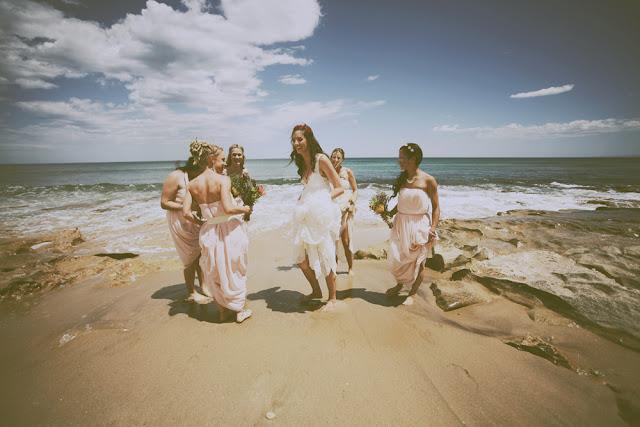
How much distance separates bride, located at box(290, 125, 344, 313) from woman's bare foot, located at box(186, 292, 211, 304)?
5.96ft

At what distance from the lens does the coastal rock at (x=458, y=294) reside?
3.87m

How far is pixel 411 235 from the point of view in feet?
12.9

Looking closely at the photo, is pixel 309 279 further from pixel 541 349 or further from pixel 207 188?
pixel 541 349

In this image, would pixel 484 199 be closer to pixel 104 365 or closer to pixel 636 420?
pixel 636 420

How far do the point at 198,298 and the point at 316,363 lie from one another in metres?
2.45

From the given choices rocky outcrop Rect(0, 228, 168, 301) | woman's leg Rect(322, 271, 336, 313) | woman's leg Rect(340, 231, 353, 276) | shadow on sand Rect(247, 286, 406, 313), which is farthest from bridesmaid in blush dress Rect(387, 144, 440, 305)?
rocky outcrop Rect(0, 228, 168, 301)

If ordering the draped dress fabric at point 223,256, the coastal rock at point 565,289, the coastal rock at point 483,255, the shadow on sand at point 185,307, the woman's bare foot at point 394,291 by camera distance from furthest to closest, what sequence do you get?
1. the coastal rock at point 483,255
2. the woman's bare foot at point 394,291
3. the shadow on sand at point 185,307
4. the draped dress fabric at point 223,256
5. the coastal rock at point 565,289

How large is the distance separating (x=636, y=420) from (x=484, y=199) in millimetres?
15630

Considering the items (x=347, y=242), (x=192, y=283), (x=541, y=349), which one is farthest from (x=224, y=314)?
(x=541, y=349)

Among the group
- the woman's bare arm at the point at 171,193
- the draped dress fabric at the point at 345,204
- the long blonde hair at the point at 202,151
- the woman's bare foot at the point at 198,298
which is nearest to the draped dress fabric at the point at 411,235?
the draped dress fabric at the point at 345,204

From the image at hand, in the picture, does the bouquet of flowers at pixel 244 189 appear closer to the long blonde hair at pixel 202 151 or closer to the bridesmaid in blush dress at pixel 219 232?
the bridesmaid in blush dress at pixel 219 232

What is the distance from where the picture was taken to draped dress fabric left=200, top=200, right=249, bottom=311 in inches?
134

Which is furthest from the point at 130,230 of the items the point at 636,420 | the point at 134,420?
the point at 636,420

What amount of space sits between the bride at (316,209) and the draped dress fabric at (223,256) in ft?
2.75
